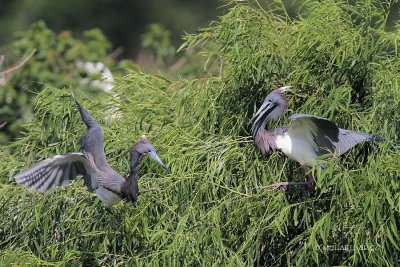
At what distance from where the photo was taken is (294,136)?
3607mm

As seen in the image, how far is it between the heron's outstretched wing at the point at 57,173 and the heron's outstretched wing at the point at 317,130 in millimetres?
687

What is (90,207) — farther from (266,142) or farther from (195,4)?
(195,4)

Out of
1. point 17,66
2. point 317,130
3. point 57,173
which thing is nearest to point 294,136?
point 317,130

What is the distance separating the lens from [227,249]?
3.45 meters


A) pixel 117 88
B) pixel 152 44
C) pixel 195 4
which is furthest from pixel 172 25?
pixel 117 88

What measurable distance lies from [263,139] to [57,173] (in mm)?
681

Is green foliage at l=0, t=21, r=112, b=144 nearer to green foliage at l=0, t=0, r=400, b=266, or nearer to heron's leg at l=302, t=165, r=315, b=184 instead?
green foliage at l=0, t=0, r=400, b=266

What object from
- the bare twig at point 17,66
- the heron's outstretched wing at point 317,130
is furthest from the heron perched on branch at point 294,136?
the bare twig at point 17,66

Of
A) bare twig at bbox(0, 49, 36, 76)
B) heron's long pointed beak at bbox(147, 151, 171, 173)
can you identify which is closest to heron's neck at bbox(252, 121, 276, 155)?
heron's long pointed beak at bbox(147, 151, 171, 173)

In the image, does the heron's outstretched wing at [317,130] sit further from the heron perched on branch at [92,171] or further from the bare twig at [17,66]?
the bare twig at [17,66]

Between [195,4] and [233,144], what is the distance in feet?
34.7

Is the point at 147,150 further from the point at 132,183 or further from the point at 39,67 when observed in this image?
the point at 39,67

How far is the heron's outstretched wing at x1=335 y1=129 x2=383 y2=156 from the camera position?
3445mm

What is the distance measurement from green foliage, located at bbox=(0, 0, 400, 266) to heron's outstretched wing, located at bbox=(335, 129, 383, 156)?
65 millimetres
